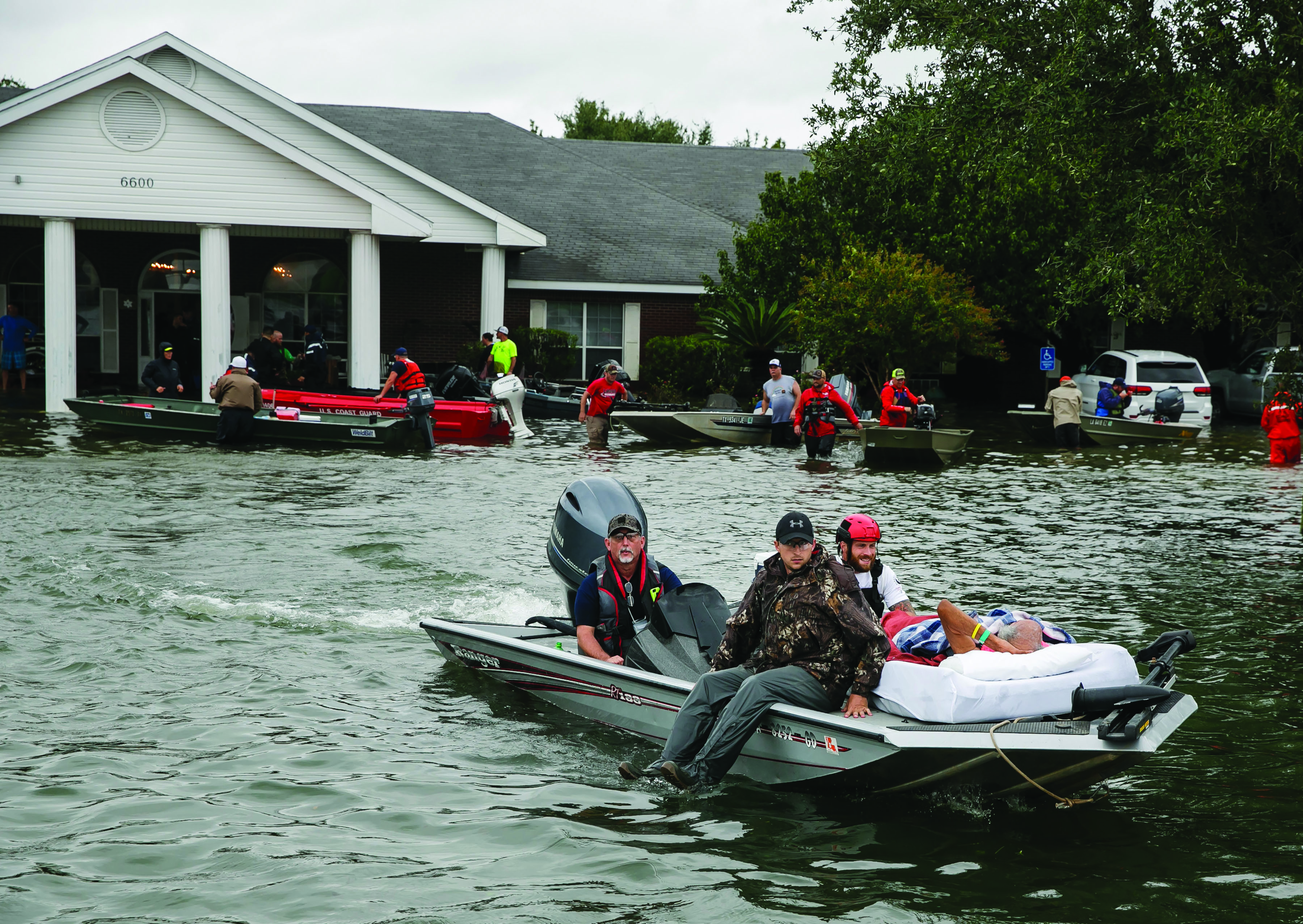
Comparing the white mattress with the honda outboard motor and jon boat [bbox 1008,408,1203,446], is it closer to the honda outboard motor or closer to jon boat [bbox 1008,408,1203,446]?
the honda outboard motor

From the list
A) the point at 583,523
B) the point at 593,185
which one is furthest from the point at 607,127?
the point at 583,523

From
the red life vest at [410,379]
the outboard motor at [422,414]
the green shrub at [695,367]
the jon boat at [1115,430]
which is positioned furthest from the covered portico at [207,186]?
the jon boat at [1115,430]

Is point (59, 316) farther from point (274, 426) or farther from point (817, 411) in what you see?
point (817, 411)

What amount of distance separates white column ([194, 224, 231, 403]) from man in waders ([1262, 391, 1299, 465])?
19.1m

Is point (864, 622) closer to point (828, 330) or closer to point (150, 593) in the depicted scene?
point (150, 593)

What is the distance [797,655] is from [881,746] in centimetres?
72

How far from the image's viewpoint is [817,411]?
2131cm

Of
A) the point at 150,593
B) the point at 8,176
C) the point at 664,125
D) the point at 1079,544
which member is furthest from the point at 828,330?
the point at 664,125

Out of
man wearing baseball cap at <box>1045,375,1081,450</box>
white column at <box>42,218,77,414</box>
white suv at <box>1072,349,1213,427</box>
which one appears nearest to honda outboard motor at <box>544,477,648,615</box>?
man wearing baseball cap at <box>1045,375,1081,450</box>

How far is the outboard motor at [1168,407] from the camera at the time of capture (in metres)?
25.1

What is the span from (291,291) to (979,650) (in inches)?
1084

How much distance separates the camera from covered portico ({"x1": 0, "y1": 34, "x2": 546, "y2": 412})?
25.5m

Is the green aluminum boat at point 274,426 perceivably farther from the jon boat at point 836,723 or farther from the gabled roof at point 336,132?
the jon boat at point 836,723

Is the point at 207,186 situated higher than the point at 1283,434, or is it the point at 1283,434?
the point at 207,186
